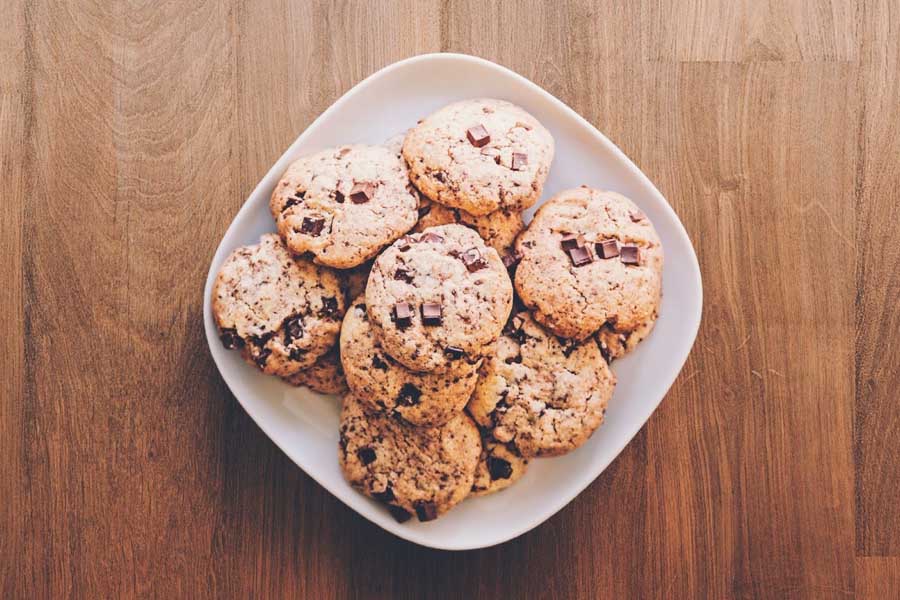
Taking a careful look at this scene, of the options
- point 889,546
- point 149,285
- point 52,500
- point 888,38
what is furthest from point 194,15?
point 889,546

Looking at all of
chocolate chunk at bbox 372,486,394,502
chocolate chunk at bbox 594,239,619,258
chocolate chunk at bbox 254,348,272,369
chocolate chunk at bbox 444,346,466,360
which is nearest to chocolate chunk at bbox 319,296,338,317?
chocolate chunk at bbox 254,348,272,369

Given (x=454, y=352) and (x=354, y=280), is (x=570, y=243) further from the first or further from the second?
(x=354, y=280)

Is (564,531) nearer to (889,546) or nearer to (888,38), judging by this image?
(889,546)

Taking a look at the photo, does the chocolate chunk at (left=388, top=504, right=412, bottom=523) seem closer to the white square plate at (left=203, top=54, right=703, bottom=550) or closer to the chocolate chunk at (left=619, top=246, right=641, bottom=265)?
the white square plate at (left=203, top=54, right=703, bottom=550)

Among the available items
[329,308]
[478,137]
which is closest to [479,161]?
[478,137]

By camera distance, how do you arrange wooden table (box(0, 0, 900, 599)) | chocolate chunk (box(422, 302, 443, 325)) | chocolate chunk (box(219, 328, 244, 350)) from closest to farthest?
chocolate chunk (box(422, 302, 443, 325))
chocolate chunk (box(219, 328, 244, 350))
wooden table (box(0, 0, 900, 599))

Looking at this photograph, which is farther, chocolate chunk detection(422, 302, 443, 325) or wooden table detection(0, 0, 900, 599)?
wooden table detection(0, 0, 900, 599)
